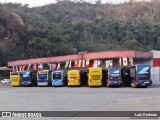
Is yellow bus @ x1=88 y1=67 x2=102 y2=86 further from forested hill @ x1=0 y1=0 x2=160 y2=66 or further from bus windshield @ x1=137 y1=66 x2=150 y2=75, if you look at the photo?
forested hill @ x1=0 y1=0 x2=160 y2=66

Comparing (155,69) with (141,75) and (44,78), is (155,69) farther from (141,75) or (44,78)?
(44,78)

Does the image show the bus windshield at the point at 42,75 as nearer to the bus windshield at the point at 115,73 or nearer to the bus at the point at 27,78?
the bus at the point at 27,78

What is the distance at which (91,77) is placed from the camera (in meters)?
51.7

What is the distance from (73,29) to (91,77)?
77108 millimetres

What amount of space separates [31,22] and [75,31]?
2124cm

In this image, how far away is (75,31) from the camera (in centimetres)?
12438

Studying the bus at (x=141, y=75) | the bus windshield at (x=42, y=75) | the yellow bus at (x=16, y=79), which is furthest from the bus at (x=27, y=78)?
the bus at (x=141, y=75)

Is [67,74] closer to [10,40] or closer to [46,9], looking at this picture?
[10,40]

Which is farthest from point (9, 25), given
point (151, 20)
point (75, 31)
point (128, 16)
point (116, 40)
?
point (128, 16)

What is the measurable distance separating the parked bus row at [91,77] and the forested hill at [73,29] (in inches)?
1122

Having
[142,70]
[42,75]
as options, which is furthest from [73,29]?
[142,70]

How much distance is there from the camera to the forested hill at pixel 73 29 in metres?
93.4

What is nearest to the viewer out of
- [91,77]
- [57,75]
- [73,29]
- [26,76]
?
[91,77]

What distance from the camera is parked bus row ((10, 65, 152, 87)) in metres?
46.7
